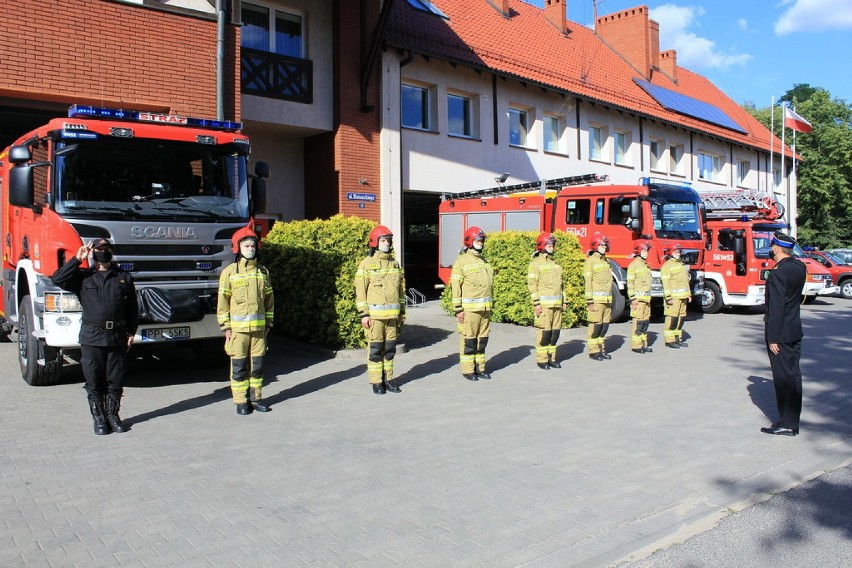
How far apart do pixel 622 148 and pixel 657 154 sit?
9.40 feet

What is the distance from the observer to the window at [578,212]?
14.5 metres

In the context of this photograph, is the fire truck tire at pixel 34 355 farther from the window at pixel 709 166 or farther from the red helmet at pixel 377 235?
the window at pixel 709 166

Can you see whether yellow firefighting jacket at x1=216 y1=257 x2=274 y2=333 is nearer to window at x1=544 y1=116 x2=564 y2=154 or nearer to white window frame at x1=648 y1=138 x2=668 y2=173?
window at x1=544 y1=116 x2=564 y2=154

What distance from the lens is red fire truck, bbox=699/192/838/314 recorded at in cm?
1645

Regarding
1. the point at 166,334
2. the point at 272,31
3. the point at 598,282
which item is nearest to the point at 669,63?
the point at 272,31

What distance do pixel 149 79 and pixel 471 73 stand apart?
979 cm

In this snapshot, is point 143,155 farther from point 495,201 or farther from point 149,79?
point 495,201

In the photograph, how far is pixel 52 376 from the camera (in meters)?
8.08

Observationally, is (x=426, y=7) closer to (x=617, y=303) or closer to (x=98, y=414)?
(x=617, y=303)

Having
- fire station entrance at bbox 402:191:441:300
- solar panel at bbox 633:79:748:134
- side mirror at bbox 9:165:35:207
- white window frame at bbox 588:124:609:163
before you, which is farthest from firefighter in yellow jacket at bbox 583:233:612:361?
solar panel at bbox 633:79:748:134

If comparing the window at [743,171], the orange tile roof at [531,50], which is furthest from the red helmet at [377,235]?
the window at [743,171]

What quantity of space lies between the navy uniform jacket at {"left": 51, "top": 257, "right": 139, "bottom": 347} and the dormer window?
14866 mm

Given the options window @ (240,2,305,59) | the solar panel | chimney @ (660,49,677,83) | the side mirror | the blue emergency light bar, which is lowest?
the side mirror

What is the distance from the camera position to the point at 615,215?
46.3 feet
